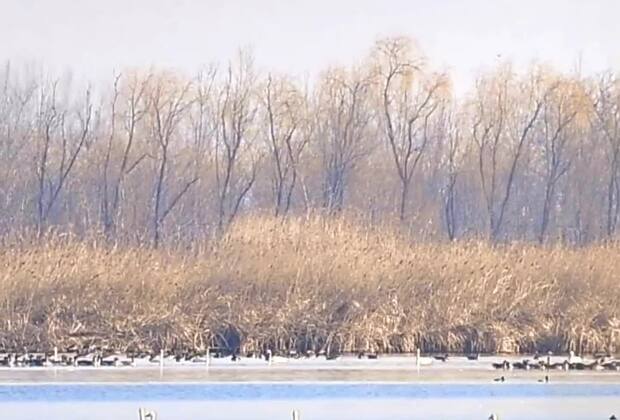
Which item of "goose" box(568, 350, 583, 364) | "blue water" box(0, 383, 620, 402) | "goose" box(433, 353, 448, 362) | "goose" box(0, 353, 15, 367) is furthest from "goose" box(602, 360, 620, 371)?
"goose" box(0, 353, 15, 367)

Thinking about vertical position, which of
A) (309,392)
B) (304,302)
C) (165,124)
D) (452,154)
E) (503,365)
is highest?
(165,124)

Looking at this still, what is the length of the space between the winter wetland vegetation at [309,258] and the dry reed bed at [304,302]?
2 cm

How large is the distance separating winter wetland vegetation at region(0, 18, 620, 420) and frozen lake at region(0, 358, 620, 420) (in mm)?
36

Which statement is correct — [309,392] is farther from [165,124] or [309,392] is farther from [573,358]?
[165,124]

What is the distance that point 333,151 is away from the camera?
21859 millimetres

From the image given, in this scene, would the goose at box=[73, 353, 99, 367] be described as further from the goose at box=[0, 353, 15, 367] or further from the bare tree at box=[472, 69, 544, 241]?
the bare tree at box=[472, 69, 544, 241]

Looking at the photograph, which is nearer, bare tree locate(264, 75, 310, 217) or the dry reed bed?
the dry reed bed

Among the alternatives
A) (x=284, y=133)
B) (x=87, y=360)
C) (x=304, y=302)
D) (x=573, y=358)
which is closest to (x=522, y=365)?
(x=573, y=358)

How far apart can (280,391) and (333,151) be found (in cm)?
1365

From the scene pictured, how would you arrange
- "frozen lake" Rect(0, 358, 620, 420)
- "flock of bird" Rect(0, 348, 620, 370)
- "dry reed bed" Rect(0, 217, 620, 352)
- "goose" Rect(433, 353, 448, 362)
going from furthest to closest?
1. "dry reed bed" Rect(0, 217, 620, 352)
2. "goose" Rect(433, 353, 448, 362)
3. "flock of bird" Rect(0, 348, 620, 370)
4. "frozen lake" Rect(0, 358, 620, 420)

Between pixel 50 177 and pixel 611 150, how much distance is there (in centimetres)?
969

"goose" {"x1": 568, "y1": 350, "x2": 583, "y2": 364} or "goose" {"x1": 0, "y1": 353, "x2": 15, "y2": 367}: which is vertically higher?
"goose" {"x1": 568, "y1": 350, "x2": 583, "y2": 364}

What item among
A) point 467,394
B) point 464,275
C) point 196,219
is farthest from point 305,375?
point 196,219

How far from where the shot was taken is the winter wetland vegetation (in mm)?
8727
